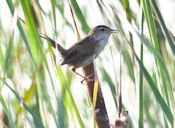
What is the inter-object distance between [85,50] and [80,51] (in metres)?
0.04

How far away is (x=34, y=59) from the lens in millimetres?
1458

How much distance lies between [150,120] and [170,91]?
2.95 ft

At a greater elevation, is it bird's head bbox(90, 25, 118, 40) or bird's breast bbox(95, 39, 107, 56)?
bird's head bbox(90, 25, 118, 40)

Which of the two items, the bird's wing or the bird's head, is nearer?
the bird's wing

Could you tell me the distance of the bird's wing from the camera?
8.29 feet

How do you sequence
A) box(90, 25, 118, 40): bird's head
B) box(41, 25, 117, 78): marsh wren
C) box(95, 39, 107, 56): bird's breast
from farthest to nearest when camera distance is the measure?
box(90, 25, 118, 40): bird's head < box(95, 39, 107, 56): bird's breast < box(41, 25, 117, 78): marsh wren

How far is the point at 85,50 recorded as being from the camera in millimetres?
2695

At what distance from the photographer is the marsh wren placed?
2438 millimetres

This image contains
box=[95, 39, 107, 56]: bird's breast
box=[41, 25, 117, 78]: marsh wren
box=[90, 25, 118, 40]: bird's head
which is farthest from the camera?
box=[90, 25, 118, 40]: bird's head

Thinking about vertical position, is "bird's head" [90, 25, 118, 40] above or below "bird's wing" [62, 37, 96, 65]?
above

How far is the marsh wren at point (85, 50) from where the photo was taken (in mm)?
2438

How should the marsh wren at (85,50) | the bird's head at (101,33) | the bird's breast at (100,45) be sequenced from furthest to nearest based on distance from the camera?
1. the bird's head at (101,33)
2. the bird's breast at (100,45)
3. the marsh wren at (85,50)

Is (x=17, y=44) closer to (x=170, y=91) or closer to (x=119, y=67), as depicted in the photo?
(x=119, y=67)

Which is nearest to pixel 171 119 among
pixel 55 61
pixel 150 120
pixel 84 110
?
pixel 55 61
